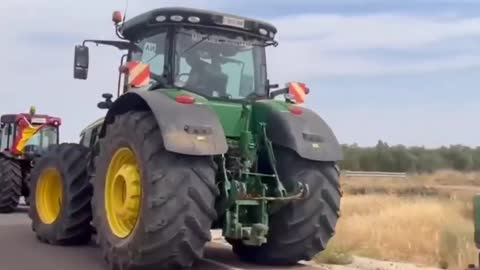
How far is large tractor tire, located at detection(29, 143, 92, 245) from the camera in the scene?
10438mm

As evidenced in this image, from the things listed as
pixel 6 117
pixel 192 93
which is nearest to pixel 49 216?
pixel 192 93

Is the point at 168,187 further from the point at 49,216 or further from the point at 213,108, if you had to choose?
the point at 49,216

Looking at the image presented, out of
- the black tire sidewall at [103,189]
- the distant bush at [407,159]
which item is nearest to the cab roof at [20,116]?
the black tire sidewall at [103,189]

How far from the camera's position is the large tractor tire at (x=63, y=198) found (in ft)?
34.2

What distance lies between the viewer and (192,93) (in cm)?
889

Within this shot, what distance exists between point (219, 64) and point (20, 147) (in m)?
11.2

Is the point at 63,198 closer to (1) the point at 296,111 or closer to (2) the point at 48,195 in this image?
(2) the point at 48,195

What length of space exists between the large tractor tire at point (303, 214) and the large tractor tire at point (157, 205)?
124 cm

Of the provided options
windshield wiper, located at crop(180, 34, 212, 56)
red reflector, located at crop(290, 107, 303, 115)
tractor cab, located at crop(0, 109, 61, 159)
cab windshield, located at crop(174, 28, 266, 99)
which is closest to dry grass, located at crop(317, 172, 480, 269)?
red reflector, located at crop(290, 107, 303, 115)

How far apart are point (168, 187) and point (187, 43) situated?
2317 millimetres

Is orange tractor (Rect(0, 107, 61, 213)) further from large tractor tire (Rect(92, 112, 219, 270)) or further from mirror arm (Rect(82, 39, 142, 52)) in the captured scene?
large tractor tire (Rect(92, 112, 219, 270))

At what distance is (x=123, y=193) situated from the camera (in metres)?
8.71

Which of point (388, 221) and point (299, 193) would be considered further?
point (388, 221)

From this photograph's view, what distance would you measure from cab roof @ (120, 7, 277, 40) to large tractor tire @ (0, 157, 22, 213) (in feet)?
29.9
